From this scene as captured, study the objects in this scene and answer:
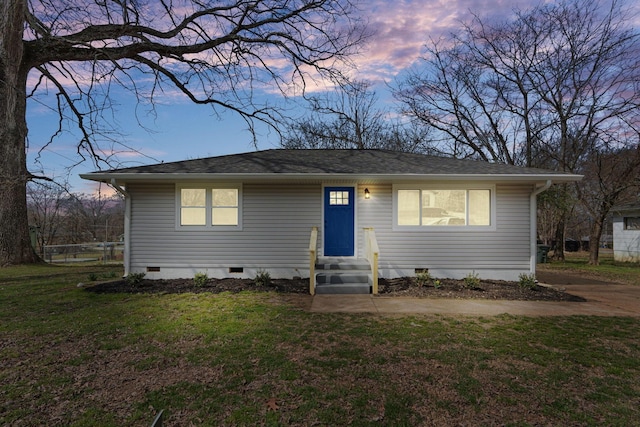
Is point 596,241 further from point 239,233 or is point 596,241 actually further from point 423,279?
point 239,233

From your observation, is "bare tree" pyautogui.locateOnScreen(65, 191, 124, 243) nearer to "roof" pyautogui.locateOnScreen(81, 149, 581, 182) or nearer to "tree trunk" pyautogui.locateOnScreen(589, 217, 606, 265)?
"roof" pyautogui.locateOnScreen(81, 149, 581, 182)

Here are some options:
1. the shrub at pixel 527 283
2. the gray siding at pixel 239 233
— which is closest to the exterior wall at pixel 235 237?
the gray siding at pixel 239 233

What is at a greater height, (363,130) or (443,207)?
(363,130)

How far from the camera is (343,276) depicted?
744 centimetres

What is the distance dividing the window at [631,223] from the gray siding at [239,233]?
19.9 metres

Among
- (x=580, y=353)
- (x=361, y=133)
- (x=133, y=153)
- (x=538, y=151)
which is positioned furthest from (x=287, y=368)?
(x=361, y=133)

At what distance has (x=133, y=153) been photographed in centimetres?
803

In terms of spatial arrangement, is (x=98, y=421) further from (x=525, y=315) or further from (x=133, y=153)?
(x=133, y=153)

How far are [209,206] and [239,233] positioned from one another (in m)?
1.07

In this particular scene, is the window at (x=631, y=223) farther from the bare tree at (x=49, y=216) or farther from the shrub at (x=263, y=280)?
the bare tree at (x=49, y=216)

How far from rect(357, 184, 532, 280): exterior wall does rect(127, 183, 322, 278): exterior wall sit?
2.19 m

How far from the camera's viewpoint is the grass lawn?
2699 mm

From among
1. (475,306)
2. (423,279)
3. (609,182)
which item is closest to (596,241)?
(609,182)

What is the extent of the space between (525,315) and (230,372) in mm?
4975
